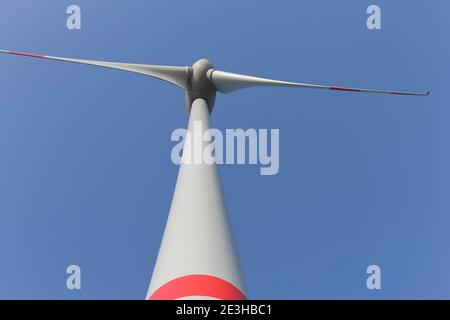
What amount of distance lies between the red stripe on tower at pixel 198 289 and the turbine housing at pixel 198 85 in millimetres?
10050

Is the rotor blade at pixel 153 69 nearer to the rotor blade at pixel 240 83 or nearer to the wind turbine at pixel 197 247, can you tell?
the rotor blade at pixel 240 83

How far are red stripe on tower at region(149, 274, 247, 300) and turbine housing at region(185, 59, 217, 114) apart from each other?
10.0 metres

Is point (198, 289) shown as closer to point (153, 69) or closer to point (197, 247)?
point (197, 247)

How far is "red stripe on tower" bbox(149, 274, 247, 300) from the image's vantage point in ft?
23.8

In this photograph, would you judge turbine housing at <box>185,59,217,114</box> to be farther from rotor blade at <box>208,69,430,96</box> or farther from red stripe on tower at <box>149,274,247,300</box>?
red stripe on tower at <box>149,274,247,300</box>

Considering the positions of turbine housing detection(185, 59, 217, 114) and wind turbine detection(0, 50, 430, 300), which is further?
turbine housing detection(185, 59, 217, 114)

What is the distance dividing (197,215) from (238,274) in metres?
1.63

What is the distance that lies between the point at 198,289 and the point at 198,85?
425 inches

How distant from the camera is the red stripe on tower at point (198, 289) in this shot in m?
7.27

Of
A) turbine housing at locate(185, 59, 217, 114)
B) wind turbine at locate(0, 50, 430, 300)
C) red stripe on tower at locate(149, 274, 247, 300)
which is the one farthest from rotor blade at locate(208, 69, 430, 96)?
red stripe on tower at locate(149, 274, 247, 300)

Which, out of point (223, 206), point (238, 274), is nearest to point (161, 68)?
point (223, 206)
